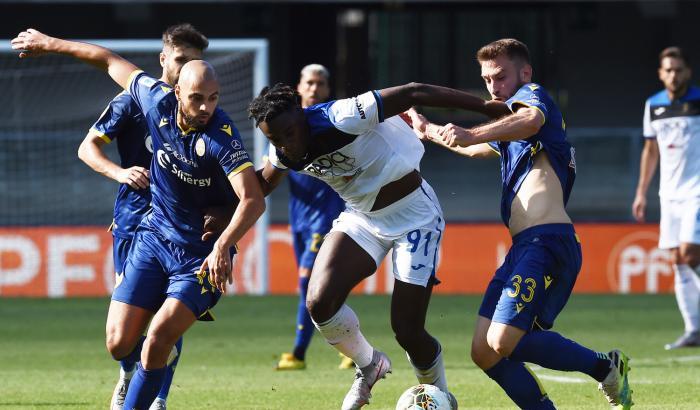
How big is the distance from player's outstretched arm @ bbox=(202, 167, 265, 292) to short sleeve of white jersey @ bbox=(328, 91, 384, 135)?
1.95 ft

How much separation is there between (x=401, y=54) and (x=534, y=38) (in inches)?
115

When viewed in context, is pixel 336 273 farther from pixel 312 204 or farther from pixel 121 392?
pixel 312 204

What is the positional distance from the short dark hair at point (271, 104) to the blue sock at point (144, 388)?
1.46 m

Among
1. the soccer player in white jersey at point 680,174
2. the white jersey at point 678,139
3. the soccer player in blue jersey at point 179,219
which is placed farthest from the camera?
the white jersey at point 678,139

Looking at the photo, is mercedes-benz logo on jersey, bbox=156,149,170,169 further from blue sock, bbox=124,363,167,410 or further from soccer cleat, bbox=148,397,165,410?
soccer cleat, bbox=148,397,165,410

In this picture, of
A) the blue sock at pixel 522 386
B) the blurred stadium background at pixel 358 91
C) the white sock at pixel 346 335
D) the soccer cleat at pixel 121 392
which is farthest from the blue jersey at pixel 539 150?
the soccer cleat at pixel 121 392

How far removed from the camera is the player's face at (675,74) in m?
11.3

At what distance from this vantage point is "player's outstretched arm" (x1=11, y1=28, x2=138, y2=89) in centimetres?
714

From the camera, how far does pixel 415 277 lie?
23.3 ft

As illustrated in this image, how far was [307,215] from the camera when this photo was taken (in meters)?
10.5

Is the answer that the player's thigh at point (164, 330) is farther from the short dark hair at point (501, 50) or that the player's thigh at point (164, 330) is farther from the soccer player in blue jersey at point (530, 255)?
the short dark hair at point (501, 50)

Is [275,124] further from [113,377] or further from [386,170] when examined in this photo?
[113,377]

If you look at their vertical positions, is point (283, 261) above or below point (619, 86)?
below

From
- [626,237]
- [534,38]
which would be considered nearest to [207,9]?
[534,38]
